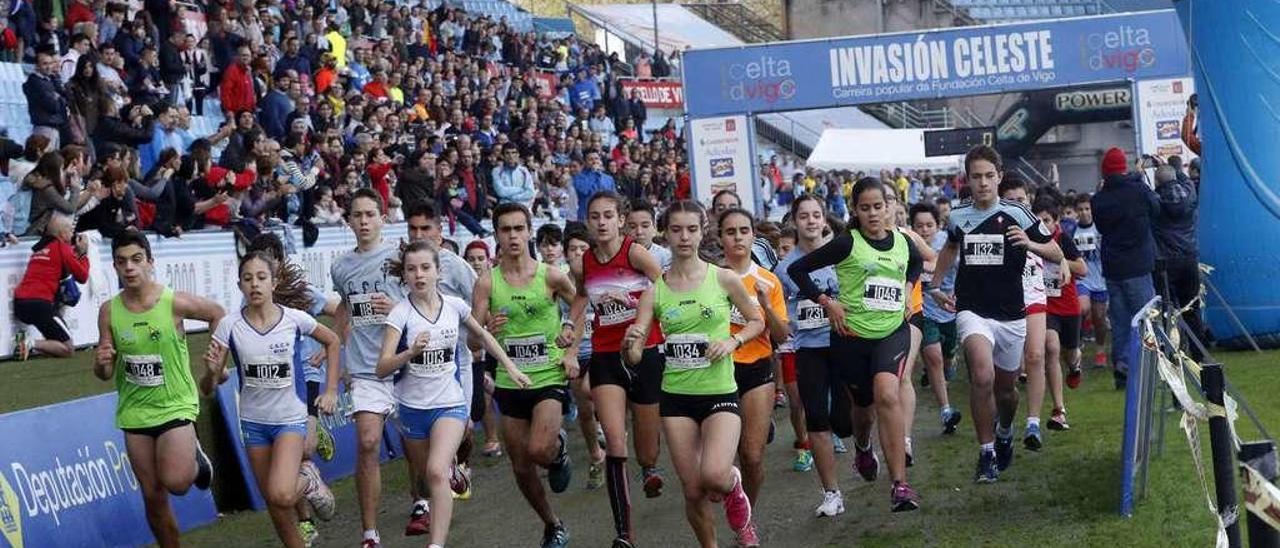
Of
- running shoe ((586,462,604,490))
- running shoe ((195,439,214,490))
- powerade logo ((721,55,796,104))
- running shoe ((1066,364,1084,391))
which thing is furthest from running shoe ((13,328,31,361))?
powerade logo ((721,55,796,104))

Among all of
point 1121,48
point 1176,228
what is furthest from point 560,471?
point 1121,48

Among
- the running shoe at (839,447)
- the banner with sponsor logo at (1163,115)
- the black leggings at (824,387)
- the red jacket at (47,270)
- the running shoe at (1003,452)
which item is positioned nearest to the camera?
the black leggings at (824,387)

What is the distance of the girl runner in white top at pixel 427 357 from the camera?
9039 mm

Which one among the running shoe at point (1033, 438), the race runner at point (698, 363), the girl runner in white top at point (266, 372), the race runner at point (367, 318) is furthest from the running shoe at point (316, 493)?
the running shoe at point (1033, 438)

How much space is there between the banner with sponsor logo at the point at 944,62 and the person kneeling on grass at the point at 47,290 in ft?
52.5

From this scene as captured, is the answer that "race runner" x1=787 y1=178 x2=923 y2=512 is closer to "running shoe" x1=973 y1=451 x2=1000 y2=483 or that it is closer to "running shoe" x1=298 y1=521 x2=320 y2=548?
"running shoe" x1=973 y1=451 x2=1000 y2=483

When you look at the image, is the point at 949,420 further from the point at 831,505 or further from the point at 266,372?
the point at 266,372

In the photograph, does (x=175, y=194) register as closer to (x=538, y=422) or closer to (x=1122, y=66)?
(x=538, y=422)

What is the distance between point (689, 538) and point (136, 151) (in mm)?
9810

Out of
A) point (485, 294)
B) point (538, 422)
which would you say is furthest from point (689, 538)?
point (485, 294)

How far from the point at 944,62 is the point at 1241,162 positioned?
12.1 metres

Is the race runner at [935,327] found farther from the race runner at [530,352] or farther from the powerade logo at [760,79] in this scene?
the powerade logo at [760,79]

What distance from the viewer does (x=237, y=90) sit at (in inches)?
821

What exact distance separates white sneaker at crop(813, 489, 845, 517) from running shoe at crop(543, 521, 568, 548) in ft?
5.06
